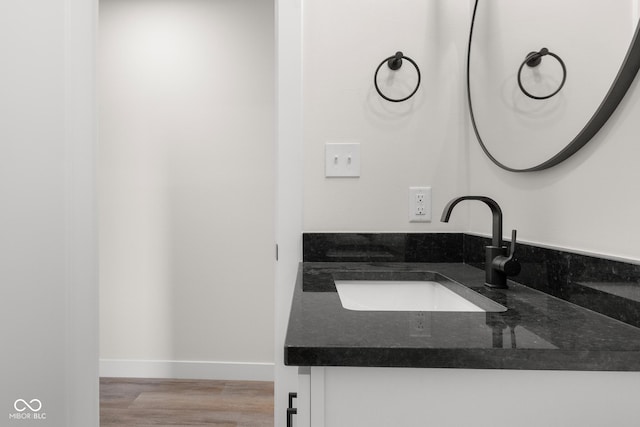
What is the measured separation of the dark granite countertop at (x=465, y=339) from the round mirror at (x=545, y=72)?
37 cm

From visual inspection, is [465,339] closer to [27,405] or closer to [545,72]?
[545,72]

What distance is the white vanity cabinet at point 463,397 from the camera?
1.72ft

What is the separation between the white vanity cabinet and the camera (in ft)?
1.72

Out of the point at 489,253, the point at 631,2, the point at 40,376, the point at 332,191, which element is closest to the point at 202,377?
the point at 40,376

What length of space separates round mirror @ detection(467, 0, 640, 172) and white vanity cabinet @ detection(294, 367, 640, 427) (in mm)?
473

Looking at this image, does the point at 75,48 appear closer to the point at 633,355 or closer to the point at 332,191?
the point at 332,191

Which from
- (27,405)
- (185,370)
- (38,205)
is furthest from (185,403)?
(38,205)

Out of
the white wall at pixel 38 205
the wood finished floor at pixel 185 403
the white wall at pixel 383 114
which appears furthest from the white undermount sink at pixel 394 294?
the wood finished floor at pixel 185 403

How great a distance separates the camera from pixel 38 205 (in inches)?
56.2

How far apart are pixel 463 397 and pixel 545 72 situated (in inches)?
29.3

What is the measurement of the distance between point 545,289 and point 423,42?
0.93 metres

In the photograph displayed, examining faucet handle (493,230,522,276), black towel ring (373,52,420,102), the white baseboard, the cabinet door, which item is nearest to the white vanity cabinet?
the cabinet door

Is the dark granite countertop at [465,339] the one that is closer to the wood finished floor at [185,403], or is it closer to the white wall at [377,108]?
the white wall at [377,108]

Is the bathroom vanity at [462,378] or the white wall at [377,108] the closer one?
the bathroom vanity at [462,378]
